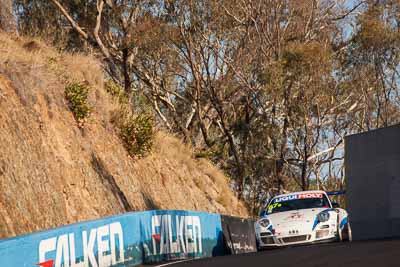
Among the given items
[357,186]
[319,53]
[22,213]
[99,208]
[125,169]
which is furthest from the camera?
[319,53]

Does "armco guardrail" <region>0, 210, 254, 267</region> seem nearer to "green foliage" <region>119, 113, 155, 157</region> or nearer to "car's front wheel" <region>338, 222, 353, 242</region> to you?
"car's front wheel" <region>338, 222, 353, 242</region>

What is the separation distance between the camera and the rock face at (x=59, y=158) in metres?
18.9

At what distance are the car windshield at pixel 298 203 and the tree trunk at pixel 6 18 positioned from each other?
1141 centimetres

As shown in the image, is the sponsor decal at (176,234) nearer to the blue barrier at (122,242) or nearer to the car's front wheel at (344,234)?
the blue barrier at (122,242)

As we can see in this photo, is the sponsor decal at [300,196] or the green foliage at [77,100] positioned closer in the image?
the sponsor decal at [300,196]

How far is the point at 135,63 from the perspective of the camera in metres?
43.2

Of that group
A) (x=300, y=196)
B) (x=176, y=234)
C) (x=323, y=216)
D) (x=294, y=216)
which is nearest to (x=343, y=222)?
(x=323, y=216)

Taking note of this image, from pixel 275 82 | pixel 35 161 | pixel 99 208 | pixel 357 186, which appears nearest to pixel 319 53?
pixel 275 82

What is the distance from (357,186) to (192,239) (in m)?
10.1

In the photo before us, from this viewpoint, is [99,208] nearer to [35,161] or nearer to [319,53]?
[35,161]

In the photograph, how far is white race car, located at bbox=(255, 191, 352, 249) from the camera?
710 inches

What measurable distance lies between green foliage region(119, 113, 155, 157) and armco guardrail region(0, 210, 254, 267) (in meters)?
5.82

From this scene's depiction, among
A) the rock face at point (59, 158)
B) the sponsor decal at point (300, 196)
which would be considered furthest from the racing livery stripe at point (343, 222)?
the rock face at point (59, 158)

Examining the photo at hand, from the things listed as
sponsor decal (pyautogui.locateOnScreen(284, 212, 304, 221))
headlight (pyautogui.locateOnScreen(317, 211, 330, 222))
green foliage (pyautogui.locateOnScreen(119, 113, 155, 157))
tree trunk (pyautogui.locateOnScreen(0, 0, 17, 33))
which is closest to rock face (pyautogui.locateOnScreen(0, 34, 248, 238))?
green foliage (pyautogui.locateOnScreen(119, 113, 155, 157))
